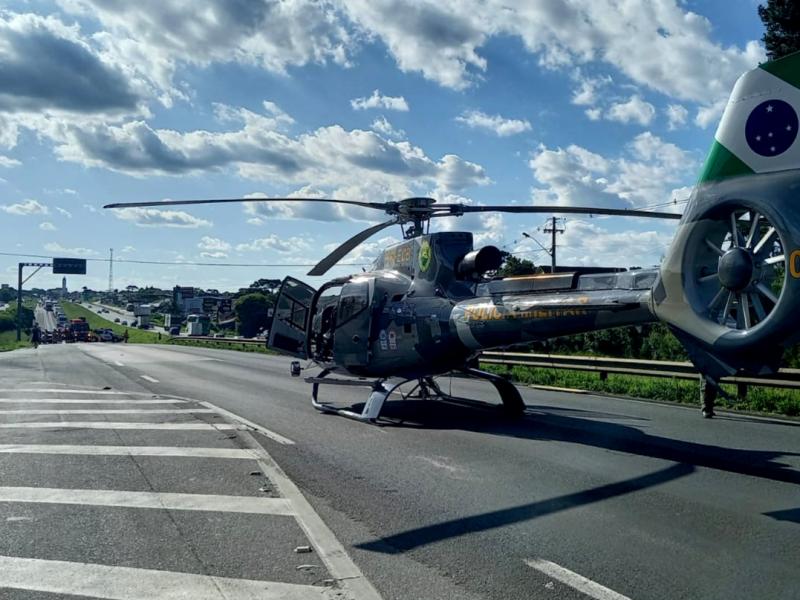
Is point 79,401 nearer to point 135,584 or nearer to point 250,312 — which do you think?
point 135,584

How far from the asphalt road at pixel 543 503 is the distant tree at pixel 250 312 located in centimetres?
6469

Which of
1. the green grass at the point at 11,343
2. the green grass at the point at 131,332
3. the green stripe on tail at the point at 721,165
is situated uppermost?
the green stripe on tail at the point at 721,165

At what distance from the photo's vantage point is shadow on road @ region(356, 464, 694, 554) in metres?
5.05

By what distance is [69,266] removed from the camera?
76.8 metres

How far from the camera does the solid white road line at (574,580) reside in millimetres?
4086

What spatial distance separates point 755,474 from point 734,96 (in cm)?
388

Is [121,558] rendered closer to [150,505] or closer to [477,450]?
[150,505]

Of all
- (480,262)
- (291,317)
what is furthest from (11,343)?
(480,262)

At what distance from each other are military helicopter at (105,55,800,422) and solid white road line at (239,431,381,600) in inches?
137

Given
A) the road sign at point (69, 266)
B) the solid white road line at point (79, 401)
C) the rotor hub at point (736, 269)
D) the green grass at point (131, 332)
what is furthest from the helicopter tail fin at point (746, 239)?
the road sign at point (69, 266)

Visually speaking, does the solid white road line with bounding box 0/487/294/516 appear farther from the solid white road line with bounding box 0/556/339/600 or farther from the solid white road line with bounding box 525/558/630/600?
the solid white road line with bounding box 525/558/630/600

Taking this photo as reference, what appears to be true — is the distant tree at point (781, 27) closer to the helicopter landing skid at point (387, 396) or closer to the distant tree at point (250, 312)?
the helicopter landing skid at point (387, 396)

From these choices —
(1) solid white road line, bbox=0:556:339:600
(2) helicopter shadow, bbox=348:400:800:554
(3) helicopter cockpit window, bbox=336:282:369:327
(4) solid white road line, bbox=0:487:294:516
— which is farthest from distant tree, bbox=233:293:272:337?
(1) solid white road line, bbox=0:556:339:600

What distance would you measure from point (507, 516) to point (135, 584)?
293 centimetres
